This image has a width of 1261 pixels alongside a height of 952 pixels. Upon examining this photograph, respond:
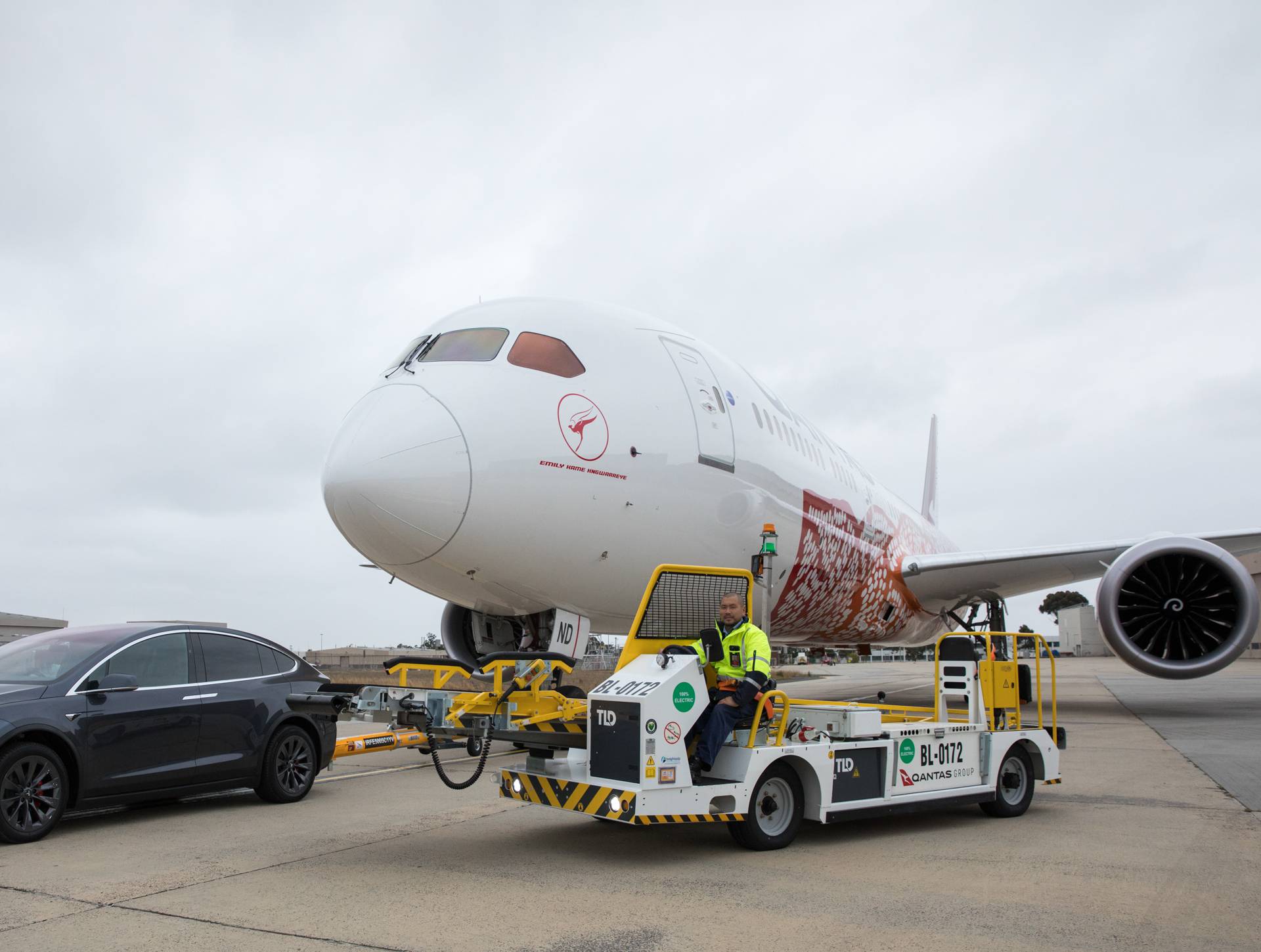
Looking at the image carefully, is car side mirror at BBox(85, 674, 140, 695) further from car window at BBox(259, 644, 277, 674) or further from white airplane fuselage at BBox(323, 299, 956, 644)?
white airplane fuselage at BBox(323, 299, 956, 644)

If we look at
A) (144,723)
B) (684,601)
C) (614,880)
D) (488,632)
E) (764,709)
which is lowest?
(614,880)

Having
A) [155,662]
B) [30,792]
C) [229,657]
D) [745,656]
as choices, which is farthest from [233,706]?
[745,656]

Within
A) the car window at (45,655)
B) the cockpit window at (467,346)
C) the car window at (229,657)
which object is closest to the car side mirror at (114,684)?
the car window at (45,655)

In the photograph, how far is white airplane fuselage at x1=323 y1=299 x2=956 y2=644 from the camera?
7305 millimetres

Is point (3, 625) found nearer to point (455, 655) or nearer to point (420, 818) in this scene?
point (455, 655)

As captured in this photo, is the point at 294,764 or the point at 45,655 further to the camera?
the point at 294,764

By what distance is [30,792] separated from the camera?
6125 millimetres

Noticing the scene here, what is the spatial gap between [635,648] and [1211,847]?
11.2 ft

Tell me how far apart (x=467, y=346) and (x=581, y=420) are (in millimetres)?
1189

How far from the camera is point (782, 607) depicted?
11.8 metres

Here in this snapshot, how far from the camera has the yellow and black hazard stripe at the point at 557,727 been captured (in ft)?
18.7

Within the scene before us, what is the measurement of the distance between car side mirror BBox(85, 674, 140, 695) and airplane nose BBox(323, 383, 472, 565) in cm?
171

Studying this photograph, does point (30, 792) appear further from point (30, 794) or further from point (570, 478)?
point (570, 478)

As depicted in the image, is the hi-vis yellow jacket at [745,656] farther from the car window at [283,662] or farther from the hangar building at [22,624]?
the hangar building at [22,624]
